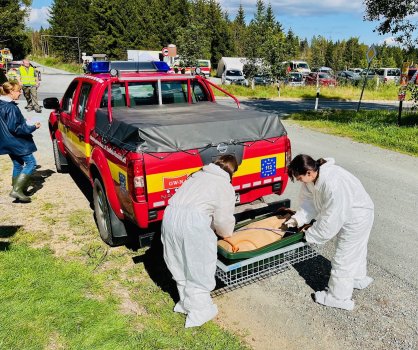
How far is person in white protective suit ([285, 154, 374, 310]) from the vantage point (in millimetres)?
3350

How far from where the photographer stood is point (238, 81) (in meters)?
36.6

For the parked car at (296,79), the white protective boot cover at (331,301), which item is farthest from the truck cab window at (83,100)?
the parked car at (296,79)

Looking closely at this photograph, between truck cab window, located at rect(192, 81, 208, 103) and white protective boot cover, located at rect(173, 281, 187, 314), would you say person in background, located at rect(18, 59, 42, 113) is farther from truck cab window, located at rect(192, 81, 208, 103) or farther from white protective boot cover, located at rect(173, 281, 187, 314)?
white protective boot cover, located at rect(173, 281, 187, 314)

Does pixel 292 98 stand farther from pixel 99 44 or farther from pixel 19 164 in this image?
pixel 99 44

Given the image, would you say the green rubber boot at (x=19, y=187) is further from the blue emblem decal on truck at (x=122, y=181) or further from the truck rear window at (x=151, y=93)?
the blue emblem decal on truck at (x=122, y=181)

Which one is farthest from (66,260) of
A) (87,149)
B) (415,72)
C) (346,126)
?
(415,72)

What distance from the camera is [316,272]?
423cm

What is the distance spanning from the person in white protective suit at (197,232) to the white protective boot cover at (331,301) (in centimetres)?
102

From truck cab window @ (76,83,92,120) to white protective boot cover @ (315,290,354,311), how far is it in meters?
3.85

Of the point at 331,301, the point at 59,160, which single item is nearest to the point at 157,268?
the point at 331,301

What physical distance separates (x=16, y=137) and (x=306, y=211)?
4724 millimetres

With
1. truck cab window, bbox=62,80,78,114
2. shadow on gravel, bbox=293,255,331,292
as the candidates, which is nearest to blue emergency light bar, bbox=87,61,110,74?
truck cab window, bbox=62,80,78,114

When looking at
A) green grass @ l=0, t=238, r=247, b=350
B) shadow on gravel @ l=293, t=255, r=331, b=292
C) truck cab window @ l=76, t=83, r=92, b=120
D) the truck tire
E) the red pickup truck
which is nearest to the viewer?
green grass @ l=0, t=238, r=247, b=350

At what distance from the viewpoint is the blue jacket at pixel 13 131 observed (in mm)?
5934
